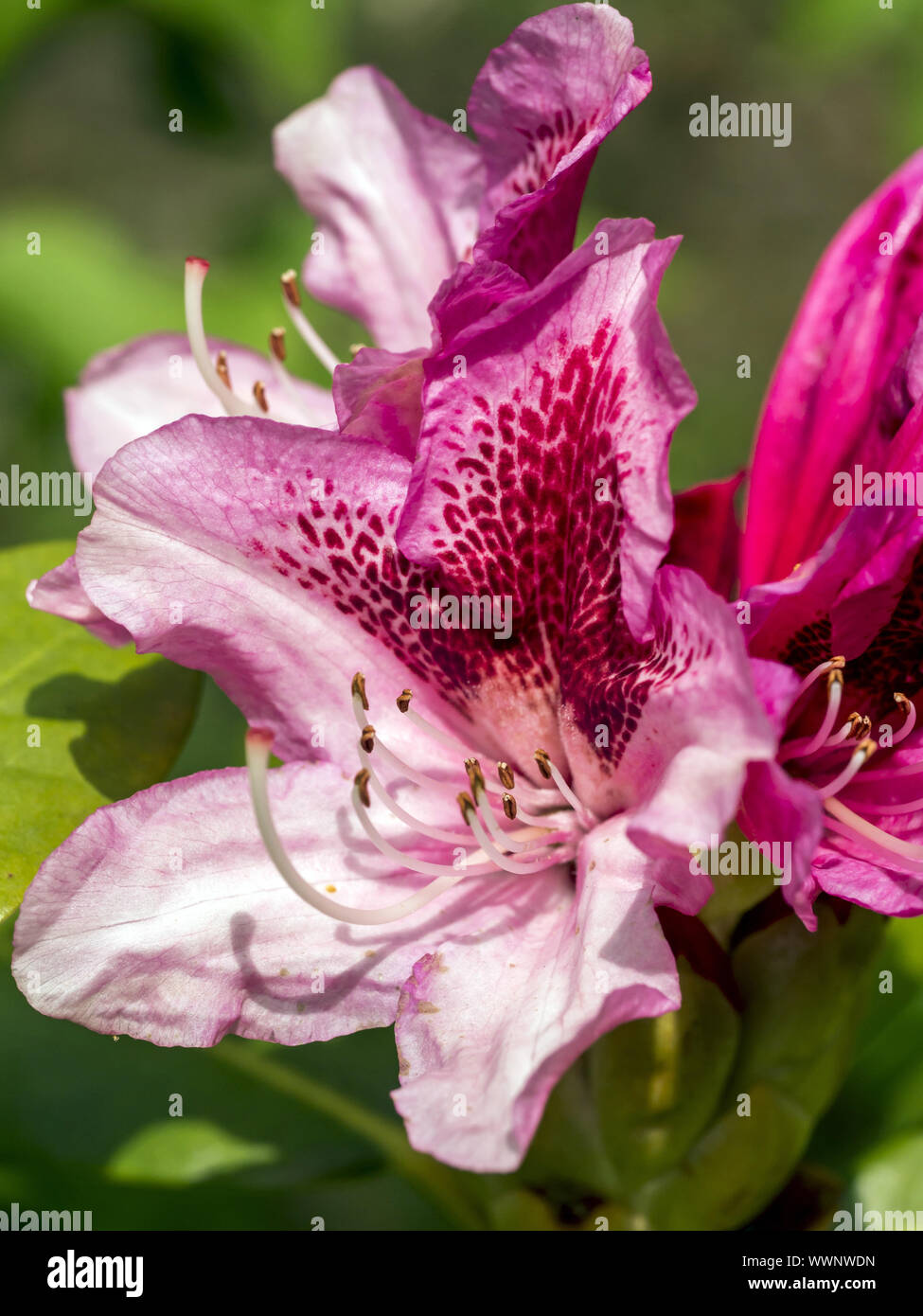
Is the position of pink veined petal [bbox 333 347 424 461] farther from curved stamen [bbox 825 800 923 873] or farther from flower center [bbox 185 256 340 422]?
curved stamen [bbox 825 800 923 873]

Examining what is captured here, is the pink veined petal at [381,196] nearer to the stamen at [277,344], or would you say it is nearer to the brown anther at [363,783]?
the stamen at [277,344]

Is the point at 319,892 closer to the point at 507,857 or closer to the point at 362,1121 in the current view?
the point at 507,857

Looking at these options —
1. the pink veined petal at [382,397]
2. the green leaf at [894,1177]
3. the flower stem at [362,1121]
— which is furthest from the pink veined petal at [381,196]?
the green leaf at [894,1177]

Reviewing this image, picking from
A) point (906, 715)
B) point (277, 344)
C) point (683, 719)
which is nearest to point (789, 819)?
point (683, 719)

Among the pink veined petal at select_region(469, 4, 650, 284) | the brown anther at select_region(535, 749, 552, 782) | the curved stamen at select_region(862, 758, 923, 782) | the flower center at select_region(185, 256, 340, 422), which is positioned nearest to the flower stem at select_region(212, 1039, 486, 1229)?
the brown anther at select_region(535, 749, 552, 782)
